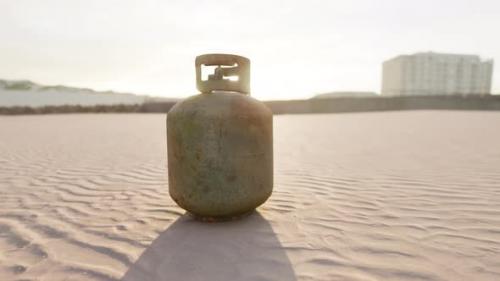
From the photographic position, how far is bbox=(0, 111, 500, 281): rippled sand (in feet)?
6.81

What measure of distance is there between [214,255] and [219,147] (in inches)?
31.7

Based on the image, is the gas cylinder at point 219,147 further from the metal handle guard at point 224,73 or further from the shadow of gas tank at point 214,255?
the shadow of gas tank at point 214,255

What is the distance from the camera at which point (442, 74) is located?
57531 mm

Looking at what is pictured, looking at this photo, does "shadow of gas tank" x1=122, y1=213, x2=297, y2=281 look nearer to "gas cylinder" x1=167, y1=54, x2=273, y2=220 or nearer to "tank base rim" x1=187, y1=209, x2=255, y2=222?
"tank base rim" x1=187, y1=209, x2=255, y2=222

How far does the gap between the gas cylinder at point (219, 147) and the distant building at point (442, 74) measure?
198 ft

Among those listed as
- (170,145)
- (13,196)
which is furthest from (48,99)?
(170,145)

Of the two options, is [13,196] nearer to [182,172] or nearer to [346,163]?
[182,172]

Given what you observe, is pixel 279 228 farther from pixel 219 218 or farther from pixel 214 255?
pixel 214 255


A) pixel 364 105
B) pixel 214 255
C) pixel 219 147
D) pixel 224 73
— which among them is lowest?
pixel 214 255

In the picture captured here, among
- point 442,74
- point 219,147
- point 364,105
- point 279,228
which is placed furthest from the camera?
point 442,74

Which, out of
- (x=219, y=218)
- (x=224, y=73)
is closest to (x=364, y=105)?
(x=224, y=73)

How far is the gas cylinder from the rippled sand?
0.27 metres

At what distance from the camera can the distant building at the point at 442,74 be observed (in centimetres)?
5662

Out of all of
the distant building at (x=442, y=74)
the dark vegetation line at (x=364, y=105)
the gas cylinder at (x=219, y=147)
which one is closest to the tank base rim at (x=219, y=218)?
the gas cylinder at (x=219, y=147)
